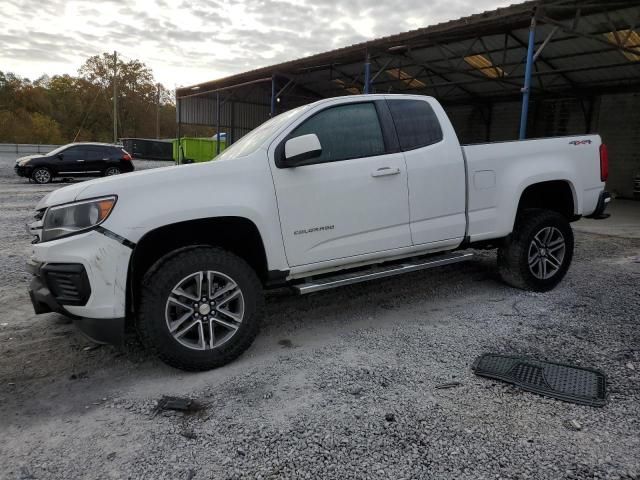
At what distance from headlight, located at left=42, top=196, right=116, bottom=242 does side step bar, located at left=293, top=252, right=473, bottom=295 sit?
1483 mm

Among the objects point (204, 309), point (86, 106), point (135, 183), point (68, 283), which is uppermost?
point (86, 106)

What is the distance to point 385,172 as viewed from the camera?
Result: 156 inches

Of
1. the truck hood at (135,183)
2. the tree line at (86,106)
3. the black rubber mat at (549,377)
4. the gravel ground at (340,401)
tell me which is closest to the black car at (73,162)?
the gravel ground at (340,401)

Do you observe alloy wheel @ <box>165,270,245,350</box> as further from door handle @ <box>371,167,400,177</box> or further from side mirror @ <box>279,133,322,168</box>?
door handle @ <box>371,167,400,177</box>

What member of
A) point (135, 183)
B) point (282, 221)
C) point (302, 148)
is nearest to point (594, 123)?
point (302, 148)

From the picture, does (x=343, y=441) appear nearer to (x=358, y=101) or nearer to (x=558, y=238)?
(x=358, y=101)

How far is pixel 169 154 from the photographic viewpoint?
40625 millimetres

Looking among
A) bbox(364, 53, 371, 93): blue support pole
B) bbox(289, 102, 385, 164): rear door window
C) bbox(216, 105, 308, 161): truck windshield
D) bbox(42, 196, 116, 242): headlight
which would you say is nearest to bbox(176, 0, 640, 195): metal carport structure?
bbox(364, 53, 371, 93): blue support pole

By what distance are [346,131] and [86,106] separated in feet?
192

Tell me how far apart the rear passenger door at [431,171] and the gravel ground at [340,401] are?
87 cm

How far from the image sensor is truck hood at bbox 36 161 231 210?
311 cm

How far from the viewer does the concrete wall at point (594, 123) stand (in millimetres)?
17844

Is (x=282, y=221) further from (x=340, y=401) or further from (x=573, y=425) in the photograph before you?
(x=573, y=425)

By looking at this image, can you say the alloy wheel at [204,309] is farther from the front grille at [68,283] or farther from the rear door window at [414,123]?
the rear door window at [414,123]
